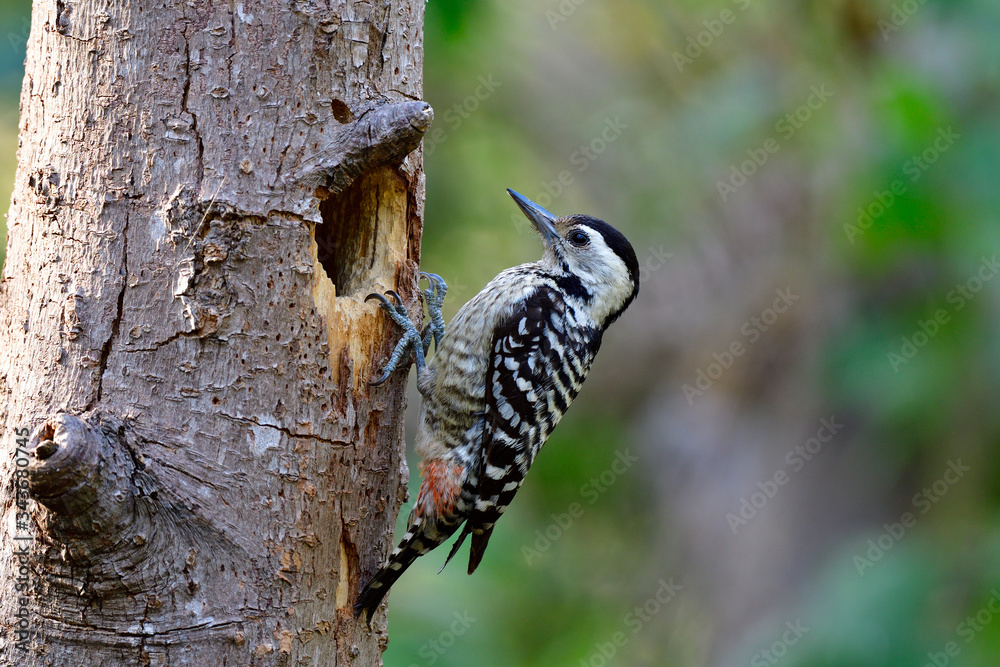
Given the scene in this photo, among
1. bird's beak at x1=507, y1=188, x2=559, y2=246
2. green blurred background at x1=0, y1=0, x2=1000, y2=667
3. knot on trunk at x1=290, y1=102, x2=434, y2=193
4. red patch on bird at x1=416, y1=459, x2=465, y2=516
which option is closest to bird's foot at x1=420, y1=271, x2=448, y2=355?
red patch on bird at x1=416, y1=459, x2=465, y2=516

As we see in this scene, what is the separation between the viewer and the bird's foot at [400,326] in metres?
3.17

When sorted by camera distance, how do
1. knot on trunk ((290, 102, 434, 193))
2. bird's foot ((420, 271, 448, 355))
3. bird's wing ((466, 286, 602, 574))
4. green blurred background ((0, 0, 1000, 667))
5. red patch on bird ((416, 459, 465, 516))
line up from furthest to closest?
green blurred background ((0, 0, 1000, 667)) < bird's foot ((420, 271, 448, 355)) < bird's wing ((466, 286, 602, 574)) < red patch on bird ((416, 459, 465, 516)) < knot on trunk ((290, 102, 434, 193))

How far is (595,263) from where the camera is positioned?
4.53 m

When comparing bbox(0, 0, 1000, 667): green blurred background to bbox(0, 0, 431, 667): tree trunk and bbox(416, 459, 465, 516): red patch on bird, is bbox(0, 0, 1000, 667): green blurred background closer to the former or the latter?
bbox(416, 459, 465, 516): red patch on bird

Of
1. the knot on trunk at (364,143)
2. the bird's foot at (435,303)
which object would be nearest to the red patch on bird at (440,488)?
the bird's foot at (435,303)

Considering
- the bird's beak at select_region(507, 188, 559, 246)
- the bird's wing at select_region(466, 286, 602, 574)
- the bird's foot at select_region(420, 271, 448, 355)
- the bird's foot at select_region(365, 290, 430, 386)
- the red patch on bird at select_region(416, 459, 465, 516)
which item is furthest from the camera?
the bird's beak at select_region(507, 188, 559, 246)

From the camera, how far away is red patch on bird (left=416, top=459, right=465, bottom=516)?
3570 mm

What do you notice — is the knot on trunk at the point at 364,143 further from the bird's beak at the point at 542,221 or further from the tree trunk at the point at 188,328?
the bird's beak at the point at 542,221

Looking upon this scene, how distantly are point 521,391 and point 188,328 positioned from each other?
1.63m

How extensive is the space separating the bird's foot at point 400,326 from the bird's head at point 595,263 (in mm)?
1331

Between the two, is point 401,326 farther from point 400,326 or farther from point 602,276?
point 602,276

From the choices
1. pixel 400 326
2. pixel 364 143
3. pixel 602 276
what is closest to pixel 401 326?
pixel 400 326

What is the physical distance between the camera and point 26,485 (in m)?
2.11

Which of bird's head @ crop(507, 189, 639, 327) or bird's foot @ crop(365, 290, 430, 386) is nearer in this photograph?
bird's foot @ crop(365, 290, 430, 386)
